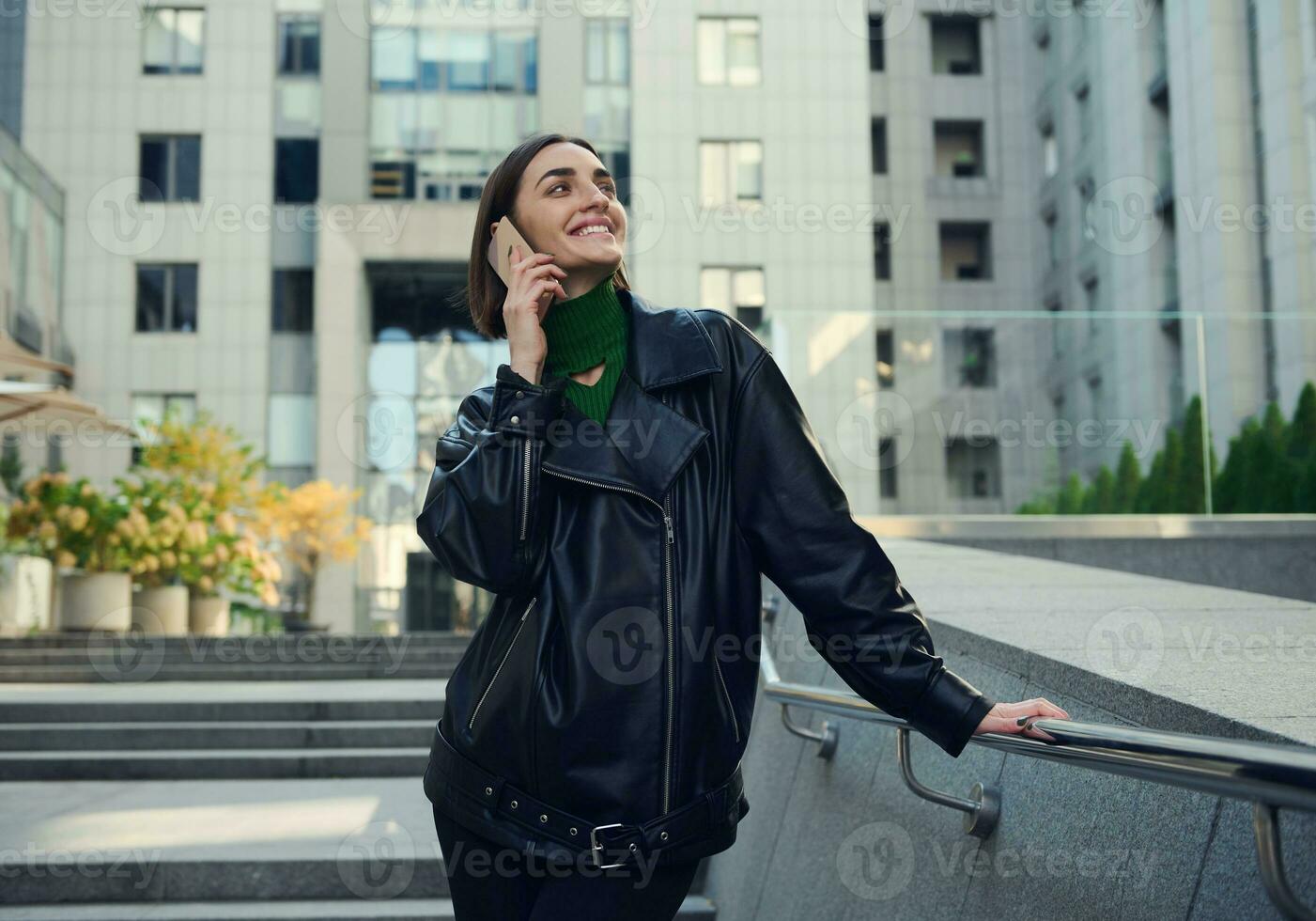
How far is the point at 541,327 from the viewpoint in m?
2.04

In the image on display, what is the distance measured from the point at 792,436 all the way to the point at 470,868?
808 millimetres

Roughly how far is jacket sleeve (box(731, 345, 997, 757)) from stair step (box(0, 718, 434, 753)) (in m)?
6.09

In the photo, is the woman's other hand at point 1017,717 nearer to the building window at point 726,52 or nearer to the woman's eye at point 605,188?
the woman's eye at point 605,188

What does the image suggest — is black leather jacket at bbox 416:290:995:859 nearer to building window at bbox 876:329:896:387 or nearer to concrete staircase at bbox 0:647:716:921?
concrete staircase at bbox 0:647:716:921

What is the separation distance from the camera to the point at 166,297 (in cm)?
2659

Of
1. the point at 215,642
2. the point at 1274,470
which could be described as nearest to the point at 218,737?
the point at 215,642

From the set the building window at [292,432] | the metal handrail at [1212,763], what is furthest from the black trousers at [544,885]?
the building window at [292,432]

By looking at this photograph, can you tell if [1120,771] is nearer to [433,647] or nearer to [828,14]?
[433,647]

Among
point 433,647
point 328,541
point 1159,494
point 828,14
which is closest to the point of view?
point 1159,494

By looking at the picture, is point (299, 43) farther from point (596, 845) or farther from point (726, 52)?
point (596, 845)

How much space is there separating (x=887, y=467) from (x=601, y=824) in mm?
7863

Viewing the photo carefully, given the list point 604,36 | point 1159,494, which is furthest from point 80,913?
point 604,36

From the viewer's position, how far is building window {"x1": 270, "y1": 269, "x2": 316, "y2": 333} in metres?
26.7

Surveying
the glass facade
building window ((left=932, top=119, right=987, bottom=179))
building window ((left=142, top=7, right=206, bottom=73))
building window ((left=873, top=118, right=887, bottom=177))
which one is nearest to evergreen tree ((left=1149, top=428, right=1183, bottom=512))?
the glass facade
